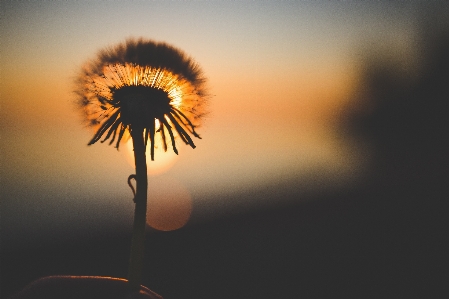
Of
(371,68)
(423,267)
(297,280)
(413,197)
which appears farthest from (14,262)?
(371,68)

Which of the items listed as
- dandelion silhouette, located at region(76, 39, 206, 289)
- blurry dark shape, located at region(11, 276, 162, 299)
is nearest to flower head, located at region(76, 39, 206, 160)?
dandelion silhouette, located at region(76, 39, 206, 289)

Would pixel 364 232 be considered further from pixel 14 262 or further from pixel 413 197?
pixel 14 262

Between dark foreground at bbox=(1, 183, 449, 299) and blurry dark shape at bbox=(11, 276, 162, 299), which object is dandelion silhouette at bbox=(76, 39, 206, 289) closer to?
blurry dark shape at bbox=(11, 276, 162, 299)

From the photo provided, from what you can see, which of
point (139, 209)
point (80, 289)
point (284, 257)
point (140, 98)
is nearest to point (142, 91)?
point (140, 98)

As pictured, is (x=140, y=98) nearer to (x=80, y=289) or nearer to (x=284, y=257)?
(x=80, y=289)

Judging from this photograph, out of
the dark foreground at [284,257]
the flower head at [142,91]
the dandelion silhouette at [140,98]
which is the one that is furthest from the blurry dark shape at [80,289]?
the dark foreground at [284,257]

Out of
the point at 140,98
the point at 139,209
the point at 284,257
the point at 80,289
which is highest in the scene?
the point at 140,98

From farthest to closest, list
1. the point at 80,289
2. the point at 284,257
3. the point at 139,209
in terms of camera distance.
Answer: the point at 284,257, the point at 80,289, the point at 139,209
